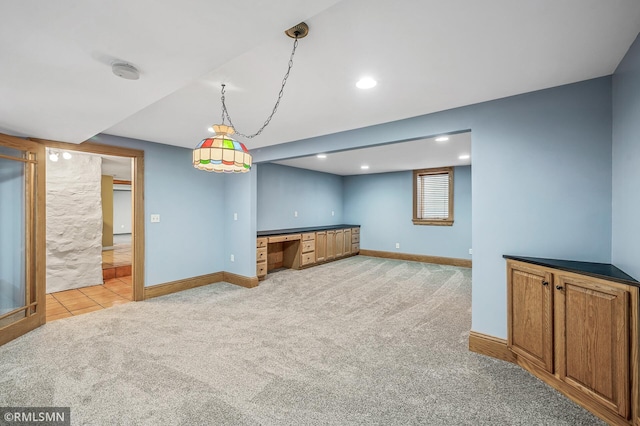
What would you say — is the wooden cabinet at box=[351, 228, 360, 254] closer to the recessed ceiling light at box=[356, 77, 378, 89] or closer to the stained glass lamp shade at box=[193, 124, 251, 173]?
the stained glass lamp shade at box=[193, 124, 251, 173]

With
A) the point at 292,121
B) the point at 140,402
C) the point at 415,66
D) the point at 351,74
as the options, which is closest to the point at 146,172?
the point at 292,121

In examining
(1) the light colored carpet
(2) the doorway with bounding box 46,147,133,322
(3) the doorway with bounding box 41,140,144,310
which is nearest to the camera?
(1) the light colored carpet

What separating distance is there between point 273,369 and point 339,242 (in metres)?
4.97

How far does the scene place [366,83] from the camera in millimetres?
2240

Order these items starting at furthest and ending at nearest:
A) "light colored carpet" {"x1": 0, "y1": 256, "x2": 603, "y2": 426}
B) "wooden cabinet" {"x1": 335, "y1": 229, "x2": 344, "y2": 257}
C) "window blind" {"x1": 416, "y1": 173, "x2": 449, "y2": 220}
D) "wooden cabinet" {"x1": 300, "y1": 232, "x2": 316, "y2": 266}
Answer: "wooden cabinet" {"x1": 335, "y1": 229, "x2": 344, "y2": 257} → "window blind" {"x1": 416, "y1": 173, "x2": 449, "y2": 220} → "wooden cabinet" {"x1": 300, "y1": 232, "x2": 316, "y2": 266} → "light colored carpet" {"x1": 0, "y1": 256, "x2": 603, "y2": 426}

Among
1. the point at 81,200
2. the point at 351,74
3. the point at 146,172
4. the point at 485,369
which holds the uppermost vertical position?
the point at 351,74

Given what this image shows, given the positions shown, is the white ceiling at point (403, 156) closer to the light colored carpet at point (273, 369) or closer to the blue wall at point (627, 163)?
the blue wall at point (627, 163)

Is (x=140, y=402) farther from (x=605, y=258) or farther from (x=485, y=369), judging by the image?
(x=605, y=258)

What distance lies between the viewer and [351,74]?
82.6 inches

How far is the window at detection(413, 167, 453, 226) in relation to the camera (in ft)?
21.7

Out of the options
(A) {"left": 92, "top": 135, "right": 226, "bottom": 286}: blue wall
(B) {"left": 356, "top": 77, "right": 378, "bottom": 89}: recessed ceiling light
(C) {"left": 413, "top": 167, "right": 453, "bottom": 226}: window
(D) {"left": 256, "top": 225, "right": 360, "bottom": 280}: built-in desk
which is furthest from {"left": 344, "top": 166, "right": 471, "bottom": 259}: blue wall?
(B) {"left": 356, "top": 77, "right": 378, "bottom": 89}: recessed ceiling light

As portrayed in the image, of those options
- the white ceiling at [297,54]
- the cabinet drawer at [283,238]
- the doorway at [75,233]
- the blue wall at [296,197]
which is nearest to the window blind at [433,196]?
the blue wall at [296,197]

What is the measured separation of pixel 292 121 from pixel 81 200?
4150 mm

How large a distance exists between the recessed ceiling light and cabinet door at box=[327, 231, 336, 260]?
475 centimetres
